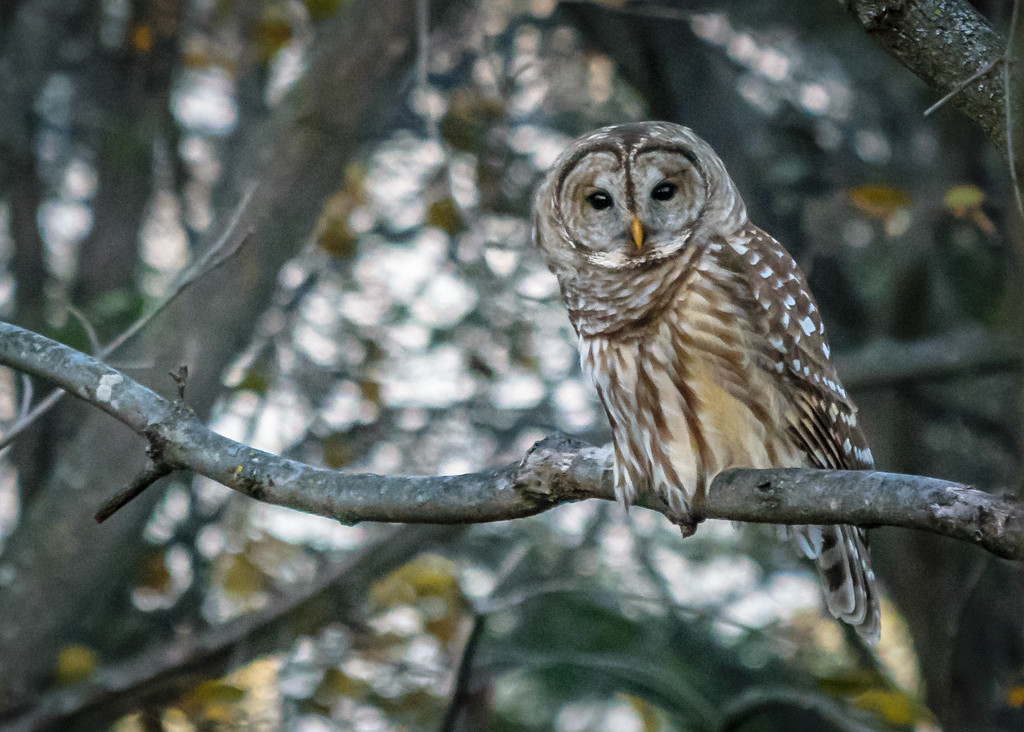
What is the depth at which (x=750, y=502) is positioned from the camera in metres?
2.15

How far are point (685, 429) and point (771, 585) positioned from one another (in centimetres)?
314

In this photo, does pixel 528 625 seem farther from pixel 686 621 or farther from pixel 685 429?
pixel 685 429

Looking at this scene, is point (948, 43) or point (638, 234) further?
point (638, 234)

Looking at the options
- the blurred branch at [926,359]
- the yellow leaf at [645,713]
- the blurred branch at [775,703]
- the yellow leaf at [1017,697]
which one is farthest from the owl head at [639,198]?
the yellow leaf at [645,713]

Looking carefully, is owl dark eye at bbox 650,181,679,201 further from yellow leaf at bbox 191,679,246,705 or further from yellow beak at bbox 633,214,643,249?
yellow leaf at bbox 191,679,246,705

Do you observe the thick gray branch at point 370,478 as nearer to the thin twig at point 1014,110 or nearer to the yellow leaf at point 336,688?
the thin twig at point 1014,110

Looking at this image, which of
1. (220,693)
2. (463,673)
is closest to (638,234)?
(463,673)

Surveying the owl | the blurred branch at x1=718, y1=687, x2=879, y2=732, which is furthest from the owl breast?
the blurred branch at x1=718, y1=687, x2=879, y2=732

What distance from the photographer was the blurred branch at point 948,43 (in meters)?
2.21

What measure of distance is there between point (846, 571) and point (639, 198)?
4.54 ft

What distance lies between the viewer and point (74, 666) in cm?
445

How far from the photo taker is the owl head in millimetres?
3006

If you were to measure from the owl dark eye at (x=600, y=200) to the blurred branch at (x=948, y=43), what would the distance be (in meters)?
0.98

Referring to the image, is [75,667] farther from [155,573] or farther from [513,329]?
[513,329]
